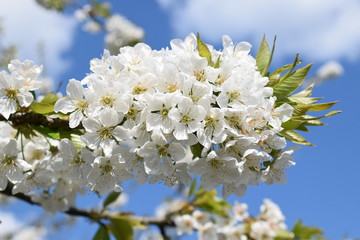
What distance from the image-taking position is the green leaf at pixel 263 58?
1955mm

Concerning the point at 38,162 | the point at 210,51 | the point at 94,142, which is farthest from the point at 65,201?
the point at 210,51

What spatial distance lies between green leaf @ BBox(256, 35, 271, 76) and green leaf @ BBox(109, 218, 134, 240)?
6.72ft

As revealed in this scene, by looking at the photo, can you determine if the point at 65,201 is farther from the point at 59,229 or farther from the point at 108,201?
the point at 59,229

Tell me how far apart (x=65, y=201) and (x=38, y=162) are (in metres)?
0.73

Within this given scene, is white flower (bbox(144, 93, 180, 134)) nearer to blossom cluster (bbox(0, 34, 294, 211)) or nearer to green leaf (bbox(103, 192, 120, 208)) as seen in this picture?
blossom cluster (bbox(0, 34, 294, 211))

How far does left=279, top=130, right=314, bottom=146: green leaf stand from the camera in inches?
73.9

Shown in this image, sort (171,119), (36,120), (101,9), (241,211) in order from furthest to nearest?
(101,9) → (241,211) → (36,120) → (171,119)

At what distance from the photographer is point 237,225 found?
4.55m

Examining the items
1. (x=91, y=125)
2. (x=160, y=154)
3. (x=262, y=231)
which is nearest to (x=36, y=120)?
(x=91, y=125)

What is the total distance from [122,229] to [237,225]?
1.66 m

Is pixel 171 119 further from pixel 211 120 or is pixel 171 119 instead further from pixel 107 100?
pixel 107 100

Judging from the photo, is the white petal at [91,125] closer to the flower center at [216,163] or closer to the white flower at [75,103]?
the white flower at [75,103]

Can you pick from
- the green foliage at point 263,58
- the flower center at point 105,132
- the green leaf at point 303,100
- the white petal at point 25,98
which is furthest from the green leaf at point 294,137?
the white petal at point 25,98

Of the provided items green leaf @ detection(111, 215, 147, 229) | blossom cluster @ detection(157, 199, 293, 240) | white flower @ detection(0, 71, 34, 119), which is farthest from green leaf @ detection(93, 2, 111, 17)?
white flower @ detection(0, 71, 34, 119)
